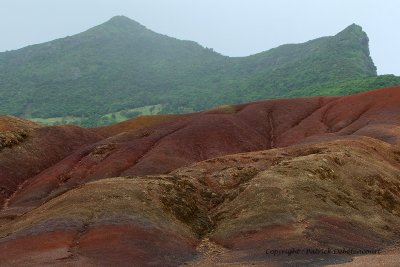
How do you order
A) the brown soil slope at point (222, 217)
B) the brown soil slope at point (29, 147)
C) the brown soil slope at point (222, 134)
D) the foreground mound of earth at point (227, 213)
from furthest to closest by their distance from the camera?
1. the brown soil slope at point (29, 147)
2. the brown soil slope at point (222, 134)
3. the brown soil slope at point (222, 217)
4. the foreground mound of earth at point (227, 213)

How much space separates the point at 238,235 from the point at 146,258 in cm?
998

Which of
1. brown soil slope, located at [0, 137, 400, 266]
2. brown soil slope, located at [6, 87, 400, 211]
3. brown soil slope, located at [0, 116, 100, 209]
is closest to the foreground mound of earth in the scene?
brown soil slope, located at [0, 137, 400, 266]

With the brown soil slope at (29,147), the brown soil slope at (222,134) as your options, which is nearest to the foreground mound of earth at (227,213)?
the brown soil slope at (222,134)

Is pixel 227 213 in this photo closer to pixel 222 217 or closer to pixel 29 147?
pixel 222 217

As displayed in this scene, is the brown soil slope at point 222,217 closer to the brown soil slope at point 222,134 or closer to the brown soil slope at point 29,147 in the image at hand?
the brown soil slope at point 222,134

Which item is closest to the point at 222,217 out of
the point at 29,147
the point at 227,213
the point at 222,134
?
the point at 227,213

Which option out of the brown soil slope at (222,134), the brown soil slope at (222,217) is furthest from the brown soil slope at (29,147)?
the brown soil slope at (222,217)

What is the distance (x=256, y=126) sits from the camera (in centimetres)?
12506

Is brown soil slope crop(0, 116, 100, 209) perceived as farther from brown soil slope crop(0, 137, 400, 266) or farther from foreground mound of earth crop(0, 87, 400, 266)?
brown soil slope crop(0, 137, 400, 266)

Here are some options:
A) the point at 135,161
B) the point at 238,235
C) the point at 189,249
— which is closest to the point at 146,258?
the point at 189,249

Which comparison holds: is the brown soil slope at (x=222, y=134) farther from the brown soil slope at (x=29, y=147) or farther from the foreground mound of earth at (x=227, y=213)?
the brown soil slope at (x=29, y=147)

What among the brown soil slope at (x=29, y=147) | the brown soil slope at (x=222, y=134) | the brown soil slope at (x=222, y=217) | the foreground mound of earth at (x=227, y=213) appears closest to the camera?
the foreground mound of earth at (x=227, y=213)

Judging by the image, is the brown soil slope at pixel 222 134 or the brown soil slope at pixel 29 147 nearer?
the brown soil slope at pixel 222 134

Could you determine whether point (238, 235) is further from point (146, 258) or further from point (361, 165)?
point (361, 165)
